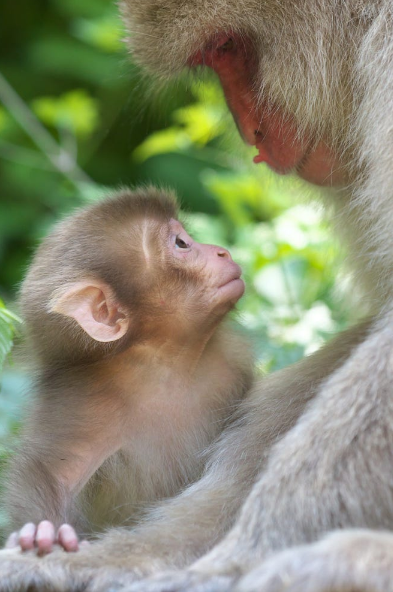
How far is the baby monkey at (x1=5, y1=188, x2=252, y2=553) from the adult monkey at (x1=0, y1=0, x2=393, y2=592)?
0.55 feet

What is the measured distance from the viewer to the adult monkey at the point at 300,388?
99.7 inches

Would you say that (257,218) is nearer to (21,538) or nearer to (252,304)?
(252,304)

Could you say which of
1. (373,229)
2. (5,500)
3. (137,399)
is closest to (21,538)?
(5,500)

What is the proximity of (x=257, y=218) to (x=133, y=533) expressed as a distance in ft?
12.6

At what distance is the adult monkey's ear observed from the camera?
3359 mm

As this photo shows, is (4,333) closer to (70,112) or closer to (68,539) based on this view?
(68,539)

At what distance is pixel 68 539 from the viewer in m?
2.92

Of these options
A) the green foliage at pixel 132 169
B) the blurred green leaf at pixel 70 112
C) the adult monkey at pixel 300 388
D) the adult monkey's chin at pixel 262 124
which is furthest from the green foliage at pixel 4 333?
the blurred green leaf at pixel 70 112

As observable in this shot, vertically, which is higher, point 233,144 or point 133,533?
point 233,144

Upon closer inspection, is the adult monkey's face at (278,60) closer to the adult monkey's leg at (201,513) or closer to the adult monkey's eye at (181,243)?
the adult monkey's eye at (181,243)

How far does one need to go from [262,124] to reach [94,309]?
0.92m

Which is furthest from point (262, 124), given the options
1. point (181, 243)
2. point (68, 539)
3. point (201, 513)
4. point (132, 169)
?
point (132, 169)

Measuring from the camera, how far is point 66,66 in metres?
7.41

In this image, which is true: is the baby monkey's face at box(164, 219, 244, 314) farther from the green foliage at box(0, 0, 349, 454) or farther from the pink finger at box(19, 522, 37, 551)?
the pink finger at box(19, 522, 37, 551)
